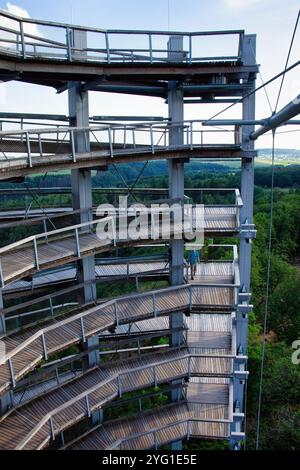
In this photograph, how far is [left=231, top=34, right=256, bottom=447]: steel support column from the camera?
1215cm

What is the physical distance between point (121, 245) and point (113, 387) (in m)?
4.07

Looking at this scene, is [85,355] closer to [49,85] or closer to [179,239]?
[179,239]

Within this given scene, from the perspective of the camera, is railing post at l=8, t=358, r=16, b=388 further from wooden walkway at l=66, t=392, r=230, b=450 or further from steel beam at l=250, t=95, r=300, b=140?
steel beam at l=250, t=95, r=300, b=140

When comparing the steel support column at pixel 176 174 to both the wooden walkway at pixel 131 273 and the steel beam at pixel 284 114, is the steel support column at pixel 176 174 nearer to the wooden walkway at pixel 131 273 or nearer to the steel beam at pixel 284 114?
the wooden walkway at pixel 131 273

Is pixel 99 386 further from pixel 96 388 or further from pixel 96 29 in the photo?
pixel 96 29

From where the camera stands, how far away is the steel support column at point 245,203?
39.9 ft

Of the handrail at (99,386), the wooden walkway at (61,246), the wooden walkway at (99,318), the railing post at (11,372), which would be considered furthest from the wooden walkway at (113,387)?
the wooden walkway at (61,246)

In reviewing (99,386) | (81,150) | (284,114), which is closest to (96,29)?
(81,150)

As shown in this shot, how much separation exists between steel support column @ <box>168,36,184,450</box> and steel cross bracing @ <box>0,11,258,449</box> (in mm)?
34

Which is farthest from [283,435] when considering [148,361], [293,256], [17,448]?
[293,256]

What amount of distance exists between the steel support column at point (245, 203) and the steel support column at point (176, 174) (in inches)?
74.4

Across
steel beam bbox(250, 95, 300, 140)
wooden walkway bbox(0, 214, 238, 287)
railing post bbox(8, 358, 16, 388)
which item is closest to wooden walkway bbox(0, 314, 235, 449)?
railing post bbox(8, 358, 16, 388)

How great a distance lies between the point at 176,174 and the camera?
44.0 feet

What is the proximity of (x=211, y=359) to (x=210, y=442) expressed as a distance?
168 inches
